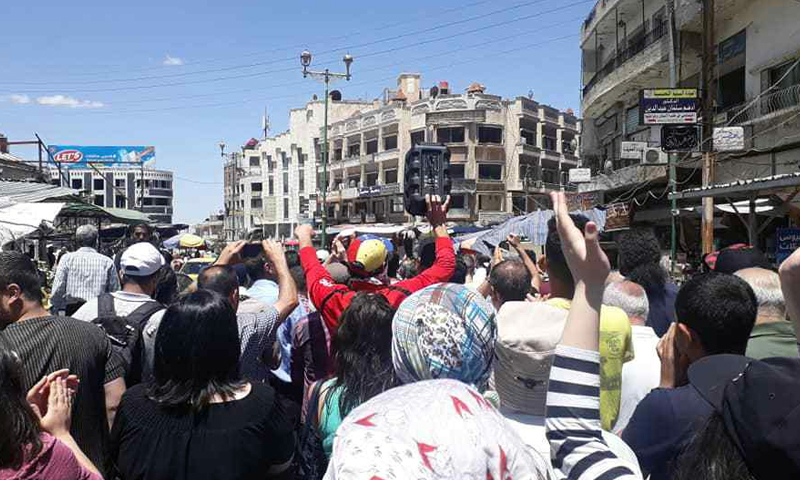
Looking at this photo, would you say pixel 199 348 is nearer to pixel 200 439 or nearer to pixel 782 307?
pixel 200 439

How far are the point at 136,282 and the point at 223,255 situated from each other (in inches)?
22.4

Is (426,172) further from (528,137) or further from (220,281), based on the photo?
(528,137)

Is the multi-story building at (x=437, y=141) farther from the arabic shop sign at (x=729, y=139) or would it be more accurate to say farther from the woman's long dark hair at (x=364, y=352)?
the woman's long dark hair at (x=364, y=352)

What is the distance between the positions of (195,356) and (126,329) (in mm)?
1255

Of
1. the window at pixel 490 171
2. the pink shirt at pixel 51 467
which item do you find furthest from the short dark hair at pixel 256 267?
the window at pixel 490 171

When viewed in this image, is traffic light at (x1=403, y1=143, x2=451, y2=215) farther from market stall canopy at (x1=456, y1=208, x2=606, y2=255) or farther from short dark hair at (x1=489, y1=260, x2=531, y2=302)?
market stall canopy at (x1=456, y1=208, x2=606, y2=255)

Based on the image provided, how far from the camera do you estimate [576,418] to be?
1.58 meters

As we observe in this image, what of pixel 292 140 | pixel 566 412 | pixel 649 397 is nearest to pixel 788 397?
pixel 566 412

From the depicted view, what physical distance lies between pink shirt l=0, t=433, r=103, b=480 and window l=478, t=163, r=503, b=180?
4539 cm

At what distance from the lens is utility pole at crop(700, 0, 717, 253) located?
13906 mm

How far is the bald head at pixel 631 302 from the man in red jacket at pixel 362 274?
0.94 m

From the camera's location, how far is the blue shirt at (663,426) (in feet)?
6.63

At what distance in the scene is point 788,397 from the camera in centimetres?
113

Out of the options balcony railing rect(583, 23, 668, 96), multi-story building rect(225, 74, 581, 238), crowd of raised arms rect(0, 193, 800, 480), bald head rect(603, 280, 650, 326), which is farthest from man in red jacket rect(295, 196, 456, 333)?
multi-story building rect(225, 74, 581, 238)
